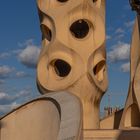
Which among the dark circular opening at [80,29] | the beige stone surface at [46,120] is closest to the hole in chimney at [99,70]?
the dark circular opening at [80,29]

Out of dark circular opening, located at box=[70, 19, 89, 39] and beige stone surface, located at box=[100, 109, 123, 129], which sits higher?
dark circular opening, located at box=[70, 19, 89, 39]

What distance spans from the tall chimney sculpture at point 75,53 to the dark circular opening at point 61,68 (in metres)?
0.05

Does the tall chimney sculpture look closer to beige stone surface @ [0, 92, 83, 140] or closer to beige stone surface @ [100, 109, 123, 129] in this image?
beige stone surface @ [100, 109, 123, 129]

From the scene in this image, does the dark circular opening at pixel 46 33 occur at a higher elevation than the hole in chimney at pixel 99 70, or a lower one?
higher

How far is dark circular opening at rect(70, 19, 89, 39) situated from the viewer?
2070cm

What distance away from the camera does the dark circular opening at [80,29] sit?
2070 centimetres

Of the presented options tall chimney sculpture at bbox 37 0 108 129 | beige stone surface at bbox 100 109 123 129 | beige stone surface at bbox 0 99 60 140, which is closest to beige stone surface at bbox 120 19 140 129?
tall chimney sculpture at bbox 37 0 108 129

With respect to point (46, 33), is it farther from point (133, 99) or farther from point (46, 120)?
point (46, 120)

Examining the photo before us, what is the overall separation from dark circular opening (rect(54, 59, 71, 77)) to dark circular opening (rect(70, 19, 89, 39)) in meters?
1.48

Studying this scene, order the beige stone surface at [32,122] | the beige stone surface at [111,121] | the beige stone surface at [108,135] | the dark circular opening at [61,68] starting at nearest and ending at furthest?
the beige stone surface at [32,122] < the beige stone surface at [108,135] < the dark circular opening at [61,68] < the beige stone surface at [111,121]

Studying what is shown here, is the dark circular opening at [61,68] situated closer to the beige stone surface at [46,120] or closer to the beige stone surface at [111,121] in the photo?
the beige stone surface at [111,121]

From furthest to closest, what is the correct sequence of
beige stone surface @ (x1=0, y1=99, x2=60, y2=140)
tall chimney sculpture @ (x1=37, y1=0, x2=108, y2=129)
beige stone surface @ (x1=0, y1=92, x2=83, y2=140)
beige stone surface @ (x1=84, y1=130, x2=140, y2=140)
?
1. tall chimney sculpture @ (x1=37, y1=0, x2=108, y2=129)
2. beige stone surface @ (x1=84, y1=130, x2=140, y2=140)
3. beige stone surface @ (x1=0, y1=99, x2=60, y2=140)
4. beige stone surface @ (x1=0, y1=92, x2=83, y2=140)

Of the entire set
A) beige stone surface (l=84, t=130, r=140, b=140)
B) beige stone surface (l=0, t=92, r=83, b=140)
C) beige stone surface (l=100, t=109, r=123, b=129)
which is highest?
beige stone surface (l=100, t=109, r=123, b=129)

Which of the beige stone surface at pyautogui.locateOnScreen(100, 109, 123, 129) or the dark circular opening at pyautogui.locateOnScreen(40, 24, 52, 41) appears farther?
the beige stone surface at pyautogui.locateOnScreen(100, 109, 123, 129)
